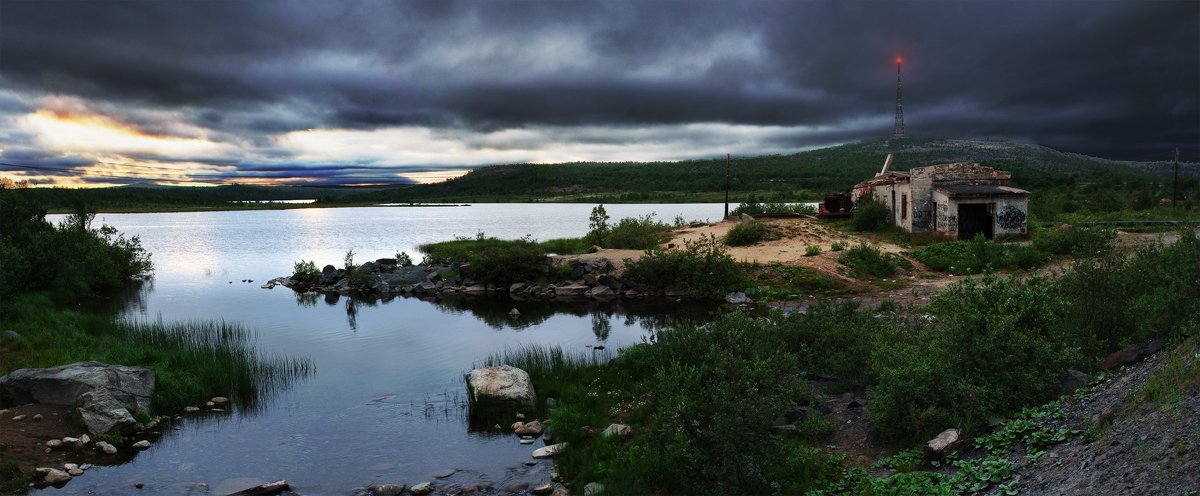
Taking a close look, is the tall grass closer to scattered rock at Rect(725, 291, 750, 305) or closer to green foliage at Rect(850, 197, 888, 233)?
scattered rock at Rect(725, 291, 750, 305)

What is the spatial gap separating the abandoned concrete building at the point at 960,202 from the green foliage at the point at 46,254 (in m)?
35.4

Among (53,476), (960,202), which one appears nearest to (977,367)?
(53,476)

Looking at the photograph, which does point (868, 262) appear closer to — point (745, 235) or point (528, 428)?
point (745, 235)

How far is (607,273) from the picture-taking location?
2861 cm

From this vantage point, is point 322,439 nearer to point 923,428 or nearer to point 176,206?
point 923,428

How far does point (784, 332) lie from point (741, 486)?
5.61 m

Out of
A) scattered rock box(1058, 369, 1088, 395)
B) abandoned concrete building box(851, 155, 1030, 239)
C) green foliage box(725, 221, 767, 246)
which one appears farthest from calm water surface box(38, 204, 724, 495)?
abandoned concrete building box(851, 155, 1030, 239)

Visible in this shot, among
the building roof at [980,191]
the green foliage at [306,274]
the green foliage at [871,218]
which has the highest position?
the building roof at [980,191]

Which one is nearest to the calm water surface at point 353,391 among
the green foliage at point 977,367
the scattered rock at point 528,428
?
the scattered rock at point 528,428

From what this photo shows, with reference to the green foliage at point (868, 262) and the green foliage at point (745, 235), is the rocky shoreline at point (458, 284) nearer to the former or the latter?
the green foliage at point (868, 262)

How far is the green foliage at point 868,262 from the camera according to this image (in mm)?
25984

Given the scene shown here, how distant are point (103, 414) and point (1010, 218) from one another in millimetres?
34377

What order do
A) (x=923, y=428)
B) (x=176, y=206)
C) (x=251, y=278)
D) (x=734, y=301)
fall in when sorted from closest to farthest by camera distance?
(x=923, y=428) < (x=734, y=301) < (x=251, y=278) < (x=176, y=206)

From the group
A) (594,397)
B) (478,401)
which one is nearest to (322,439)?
(478,401)
